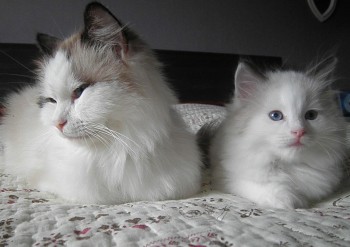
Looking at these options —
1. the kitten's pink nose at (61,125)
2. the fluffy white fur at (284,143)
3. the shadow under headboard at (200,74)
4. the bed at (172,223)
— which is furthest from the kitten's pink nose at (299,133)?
the shadow under headboard at (200,74)

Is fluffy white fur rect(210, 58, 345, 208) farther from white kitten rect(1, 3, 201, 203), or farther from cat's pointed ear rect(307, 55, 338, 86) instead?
white kitten rect(1, 3, 201, 203)

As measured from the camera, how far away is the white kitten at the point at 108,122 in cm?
95

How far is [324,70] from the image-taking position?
3.95 ft

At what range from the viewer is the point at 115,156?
1009mm

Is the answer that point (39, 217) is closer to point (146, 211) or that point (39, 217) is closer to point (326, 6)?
point (146, 211)

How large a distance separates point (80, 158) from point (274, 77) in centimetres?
75

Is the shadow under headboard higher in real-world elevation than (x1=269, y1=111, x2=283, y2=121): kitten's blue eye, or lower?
higher

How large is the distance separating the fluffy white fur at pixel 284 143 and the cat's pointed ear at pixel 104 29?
18.1 inches

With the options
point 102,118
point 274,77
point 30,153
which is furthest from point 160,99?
point 30,153

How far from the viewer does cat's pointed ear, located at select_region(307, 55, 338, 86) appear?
1.18m

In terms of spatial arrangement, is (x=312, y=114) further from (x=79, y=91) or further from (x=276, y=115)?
(x=79, y=91)

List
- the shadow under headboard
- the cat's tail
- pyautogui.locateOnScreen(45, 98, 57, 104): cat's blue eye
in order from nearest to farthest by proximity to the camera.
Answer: pyautogui.locateOnScreen(45, 98, 57, 104): cat's blue eye < the cat's tail < the shadow under headboard

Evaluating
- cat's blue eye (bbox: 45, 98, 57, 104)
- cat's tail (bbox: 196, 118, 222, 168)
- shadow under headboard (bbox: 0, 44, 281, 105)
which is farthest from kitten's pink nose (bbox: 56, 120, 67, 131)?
shadow under headboard (bbox: 0, 44, 281, 105)

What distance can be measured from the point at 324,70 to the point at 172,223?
0.84 metres
